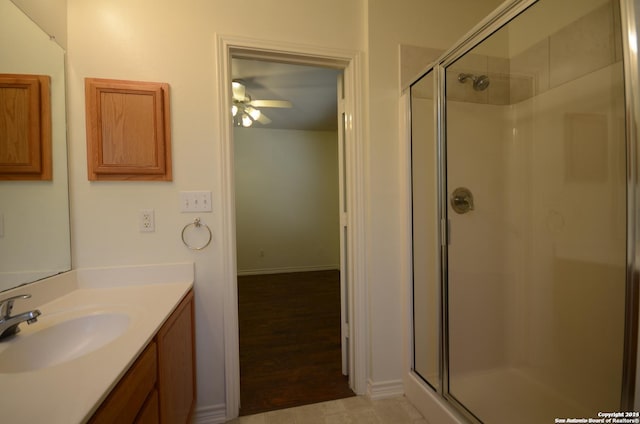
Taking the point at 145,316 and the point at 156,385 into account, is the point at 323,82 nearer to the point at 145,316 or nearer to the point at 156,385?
the point at 145,316

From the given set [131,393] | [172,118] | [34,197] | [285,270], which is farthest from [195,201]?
[285,270]

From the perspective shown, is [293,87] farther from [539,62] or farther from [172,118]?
[539,62]

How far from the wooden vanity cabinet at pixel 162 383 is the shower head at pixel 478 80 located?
1.97 metres

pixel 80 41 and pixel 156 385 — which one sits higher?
pixel 80 41

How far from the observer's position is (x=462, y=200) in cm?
159

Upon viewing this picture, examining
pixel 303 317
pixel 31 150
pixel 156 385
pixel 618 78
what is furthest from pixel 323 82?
pixel 156 385

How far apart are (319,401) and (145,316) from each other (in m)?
1.18

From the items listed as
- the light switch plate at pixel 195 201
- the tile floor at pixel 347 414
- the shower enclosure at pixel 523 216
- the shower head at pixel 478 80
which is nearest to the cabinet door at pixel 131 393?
the light switch plate at pixel 195 201

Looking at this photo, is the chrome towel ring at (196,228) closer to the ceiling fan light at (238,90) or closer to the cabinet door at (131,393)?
the cabinet door at (131,393)

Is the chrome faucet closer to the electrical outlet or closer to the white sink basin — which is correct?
the white sink basin

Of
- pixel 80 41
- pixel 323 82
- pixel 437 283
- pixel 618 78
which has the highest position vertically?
pixel 323 82

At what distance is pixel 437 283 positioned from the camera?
4.82 feet

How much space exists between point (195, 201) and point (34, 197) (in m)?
0.63

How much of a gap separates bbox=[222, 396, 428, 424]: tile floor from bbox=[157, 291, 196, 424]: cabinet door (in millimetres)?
404
